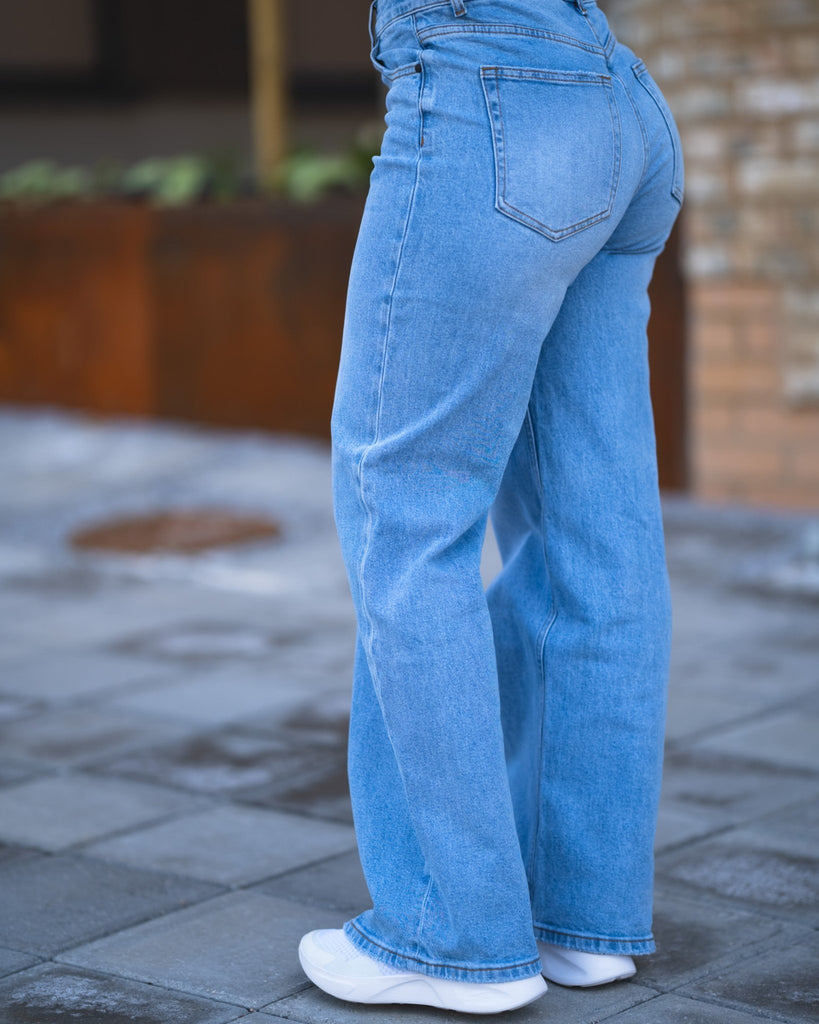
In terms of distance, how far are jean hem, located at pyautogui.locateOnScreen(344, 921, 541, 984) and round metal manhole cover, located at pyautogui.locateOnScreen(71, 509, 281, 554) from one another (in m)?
3.52

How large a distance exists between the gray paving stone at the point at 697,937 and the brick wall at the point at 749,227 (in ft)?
11.5

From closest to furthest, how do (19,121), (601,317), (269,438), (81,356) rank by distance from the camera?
(601,317), (269,438), (81,356), (19,121)

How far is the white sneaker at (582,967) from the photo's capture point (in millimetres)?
1992

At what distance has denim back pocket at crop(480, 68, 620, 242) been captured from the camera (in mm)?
1758

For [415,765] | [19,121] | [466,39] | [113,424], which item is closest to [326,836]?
[415,765]

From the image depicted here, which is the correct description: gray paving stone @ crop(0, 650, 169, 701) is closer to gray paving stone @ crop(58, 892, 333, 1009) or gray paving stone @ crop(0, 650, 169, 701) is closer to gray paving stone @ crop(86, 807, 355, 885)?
gray paving stone @ crop(86, 807, 355, 885)

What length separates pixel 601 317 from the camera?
197 cm

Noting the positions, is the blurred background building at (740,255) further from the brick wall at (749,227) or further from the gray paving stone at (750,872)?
the gray paving stone at (750,872)

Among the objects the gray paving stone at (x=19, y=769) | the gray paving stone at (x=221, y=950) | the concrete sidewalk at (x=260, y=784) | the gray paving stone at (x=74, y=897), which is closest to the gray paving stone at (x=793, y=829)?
the concrete sidewalk at (x=260, y=784)

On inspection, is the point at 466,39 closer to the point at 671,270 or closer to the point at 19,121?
the point at 671,270

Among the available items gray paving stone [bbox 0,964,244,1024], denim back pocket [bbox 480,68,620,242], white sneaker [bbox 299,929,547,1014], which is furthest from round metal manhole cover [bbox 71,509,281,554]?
denim back pocket [bbox 480,68,620,242]

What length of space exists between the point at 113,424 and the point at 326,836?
5117mm

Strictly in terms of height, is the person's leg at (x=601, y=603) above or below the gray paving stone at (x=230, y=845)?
above

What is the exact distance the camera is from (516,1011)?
1939 mm
